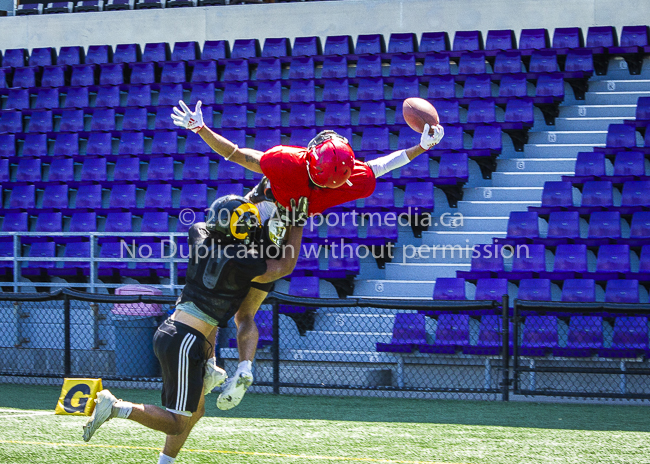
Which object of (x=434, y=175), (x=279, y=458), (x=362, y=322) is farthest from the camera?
(x=434, y=175)

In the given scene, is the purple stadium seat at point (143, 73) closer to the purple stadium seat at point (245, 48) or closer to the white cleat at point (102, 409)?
the purple stadium seat at point (245, 48)

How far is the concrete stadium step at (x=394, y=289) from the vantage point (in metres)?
8.87

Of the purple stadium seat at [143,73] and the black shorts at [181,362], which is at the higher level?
the purple stadium seat at [143,73]

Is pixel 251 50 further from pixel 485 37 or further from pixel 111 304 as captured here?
pixel 111 304

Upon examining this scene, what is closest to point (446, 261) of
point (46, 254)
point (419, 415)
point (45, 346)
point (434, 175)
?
point (434, 175)

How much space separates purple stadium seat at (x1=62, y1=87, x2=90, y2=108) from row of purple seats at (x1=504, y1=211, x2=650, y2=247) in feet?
23.9

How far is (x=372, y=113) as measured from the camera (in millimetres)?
10758

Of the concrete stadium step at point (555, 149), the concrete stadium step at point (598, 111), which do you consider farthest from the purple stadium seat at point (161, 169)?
the concrete stadium step at point (598, 111)

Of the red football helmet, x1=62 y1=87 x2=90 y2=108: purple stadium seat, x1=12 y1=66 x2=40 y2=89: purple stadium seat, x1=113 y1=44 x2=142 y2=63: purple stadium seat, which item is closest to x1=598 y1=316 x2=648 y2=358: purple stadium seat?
the red football helmet

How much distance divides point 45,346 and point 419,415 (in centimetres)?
407

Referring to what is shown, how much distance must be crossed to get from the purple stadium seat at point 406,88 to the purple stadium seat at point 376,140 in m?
0.83

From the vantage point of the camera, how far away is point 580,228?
350 inches

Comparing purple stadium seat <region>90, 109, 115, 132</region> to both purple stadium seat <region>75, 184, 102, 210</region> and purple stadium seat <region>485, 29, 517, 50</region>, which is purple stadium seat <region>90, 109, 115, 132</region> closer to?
purple stadium seat <region>75, 184, 102, 210</region>

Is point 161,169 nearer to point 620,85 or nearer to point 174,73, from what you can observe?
point 174,73
